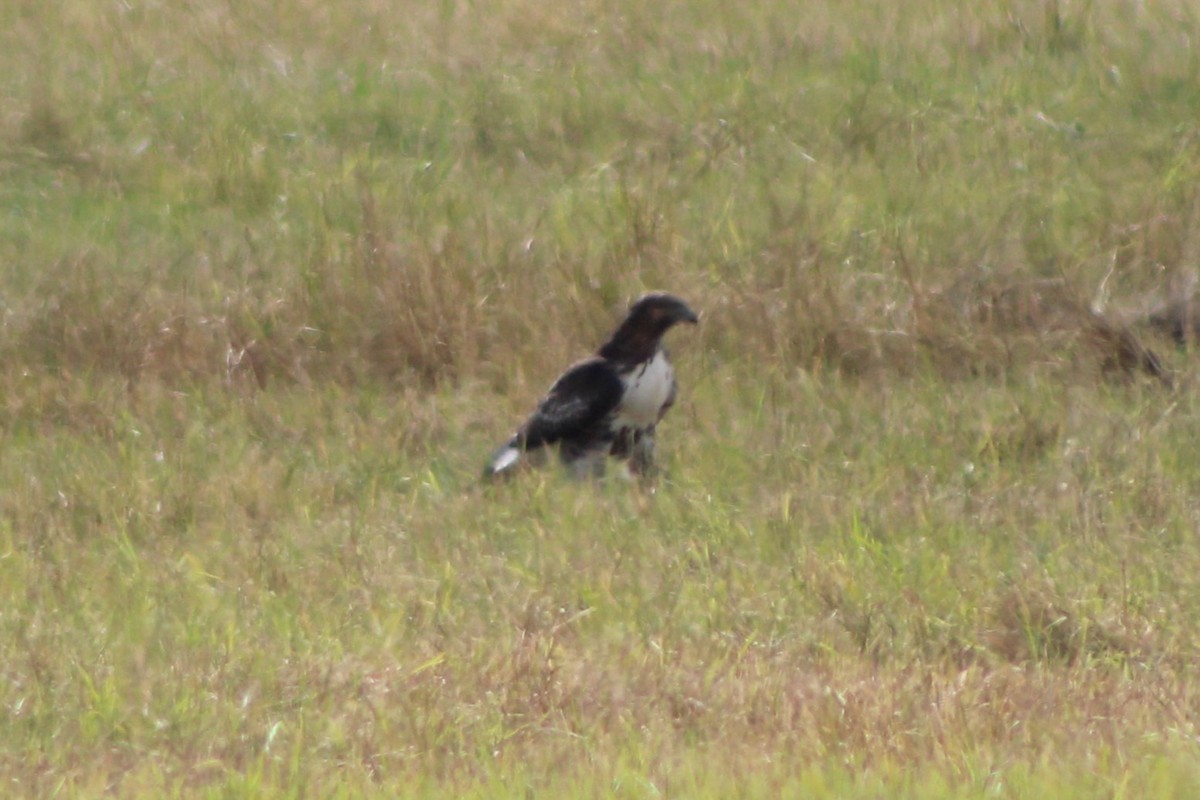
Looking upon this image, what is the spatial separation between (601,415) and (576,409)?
0.36ft

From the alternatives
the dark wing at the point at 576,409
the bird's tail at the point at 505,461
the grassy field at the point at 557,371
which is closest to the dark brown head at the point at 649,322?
the dark wing at the point at 576,409

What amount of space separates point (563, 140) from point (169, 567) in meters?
6.00

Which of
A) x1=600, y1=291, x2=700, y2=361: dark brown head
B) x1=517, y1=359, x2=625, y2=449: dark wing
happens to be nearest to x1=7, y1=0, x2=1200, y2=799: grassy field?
x1=517, y1=359, x2=625, y2=449: dark wing

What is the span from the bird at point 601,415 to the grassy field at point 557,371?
0.68 feet

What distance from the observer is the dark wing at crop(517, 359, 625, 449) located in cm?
860

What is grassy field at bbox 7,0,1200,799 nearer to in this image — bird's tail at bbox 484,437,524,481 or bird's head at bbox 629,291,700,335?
bird's tail at bbox 484,437,524,481

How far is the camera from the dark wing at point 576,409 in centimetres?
860

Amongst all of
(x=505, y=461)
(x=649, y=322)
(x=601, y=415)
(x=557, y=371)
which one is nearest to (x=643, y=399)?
(x=601, y=415)

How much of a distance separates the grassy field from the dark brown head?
0.44 metres

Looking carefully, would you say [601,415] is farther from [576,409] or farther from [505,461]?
[505,461]

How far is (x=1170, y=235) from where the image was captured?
10.4 meters

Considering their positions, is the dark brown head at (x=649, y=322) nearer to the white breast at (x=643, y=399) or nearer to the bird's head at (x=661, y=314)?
the bird's head at (x=661, y=314)

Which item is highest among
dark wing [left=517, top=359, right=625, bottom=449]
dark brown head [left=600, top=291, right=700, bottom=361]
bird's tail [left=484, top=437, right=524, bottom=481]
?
dark brown head [left=600, top=291, right=700, bottom=361]

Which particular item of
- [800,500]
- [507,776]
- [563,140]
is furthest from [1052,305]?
[507,776]
